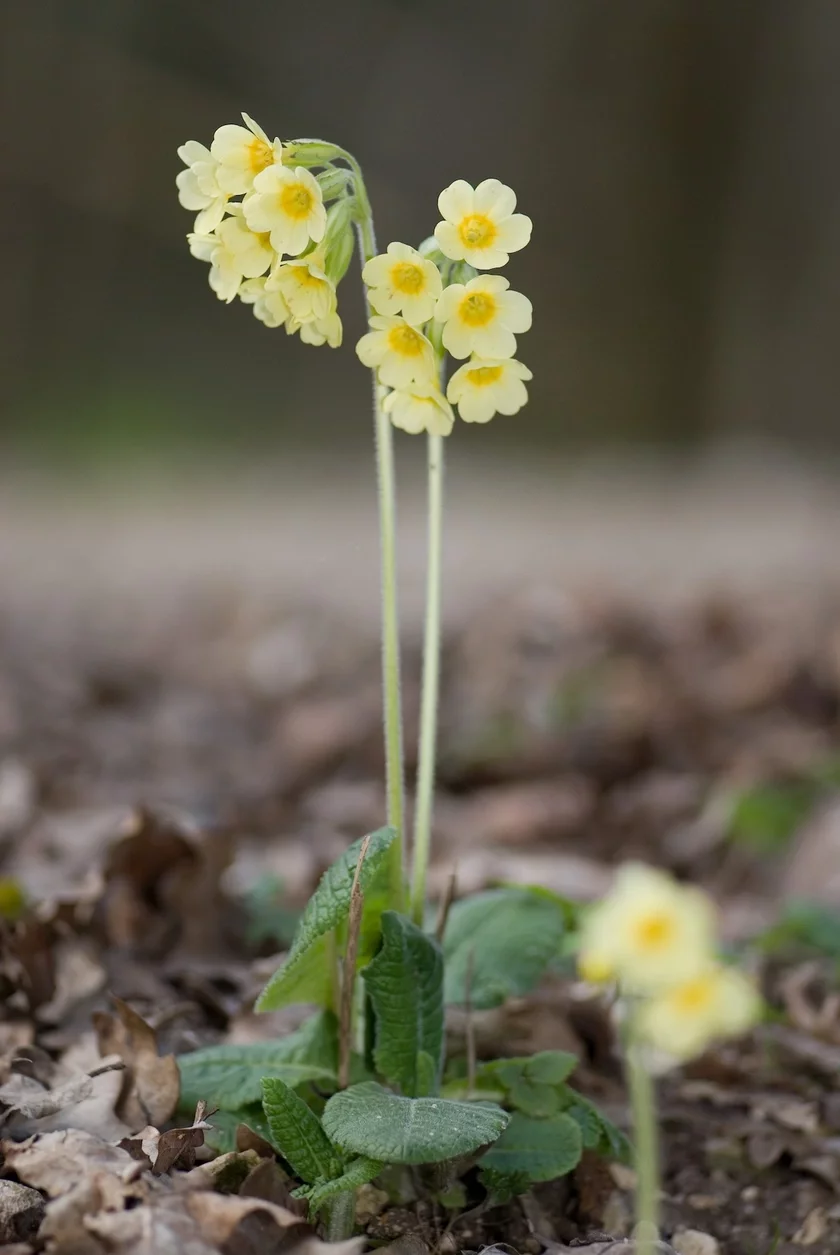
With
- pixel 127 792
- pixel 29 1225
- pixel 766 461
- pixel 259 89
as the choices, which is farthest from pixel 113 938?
pixel 259 89

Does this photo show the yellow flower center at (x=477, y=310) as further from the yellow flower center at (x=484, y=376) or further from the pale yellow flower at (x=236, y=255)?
the pale yellow flower at (x=236, y=255)

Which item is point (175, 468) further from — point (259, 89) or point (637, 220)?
point (637, 220)

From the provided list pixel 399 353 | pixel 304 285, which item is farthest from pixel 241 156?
pixel 399 353

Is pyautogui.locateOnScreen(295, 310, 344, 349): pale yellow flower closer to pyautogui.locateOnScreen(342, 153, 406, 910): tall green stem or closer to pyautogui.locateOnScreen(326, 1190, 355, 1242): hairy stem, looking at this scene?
pyautogui.locateOnScreen(342, 153, 406, 910): tall green stem

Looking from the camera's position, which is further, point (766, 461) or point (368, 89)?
point (368, 89)

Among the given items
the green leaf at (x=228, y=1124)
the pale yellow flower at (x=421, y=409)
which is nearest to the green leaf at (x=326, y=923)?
the green leaf at (x=228, y=1124)

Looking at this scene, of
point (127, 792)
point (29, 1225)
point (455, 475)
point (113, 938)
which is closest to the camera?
point (29, 1225)

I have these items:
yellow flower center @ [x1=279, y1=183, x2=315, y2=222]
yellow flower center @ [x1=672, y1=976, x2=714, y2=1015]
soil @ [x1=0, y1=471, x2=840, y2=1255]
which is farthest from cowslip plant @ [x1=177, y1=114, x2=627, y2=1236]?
yellow flower center @ [x1=672, y1=976, x2=714, y2=1015]

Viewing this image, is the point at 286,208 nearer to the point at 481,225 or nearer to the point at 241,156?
the point at 241,156
